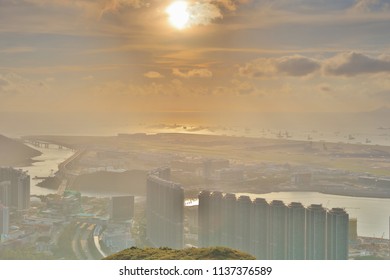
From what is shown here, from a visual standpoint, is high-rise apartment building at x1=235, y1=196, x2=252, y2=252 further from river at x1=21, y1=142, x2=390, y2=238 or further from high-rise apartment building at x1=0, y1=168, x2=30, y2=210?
high-rise apartment building at x1=0, y1=168, x2=30, y2=210

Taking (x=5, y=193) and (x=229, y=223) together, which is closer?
(x=229, y=223)

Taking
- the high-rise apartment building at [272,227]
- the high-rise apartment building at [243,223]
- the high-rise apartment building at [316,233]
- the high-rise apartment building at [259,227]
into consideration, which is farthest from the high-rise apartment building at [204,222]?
the high-rise apartment building at [316,233]

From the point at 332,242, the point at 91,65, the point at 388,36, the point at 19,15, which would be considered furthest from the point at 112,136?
the point at 388,36

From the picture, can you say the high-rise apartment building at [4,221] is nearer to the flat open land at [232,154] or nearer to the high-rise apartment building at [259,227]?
the flat open land at [232,154]

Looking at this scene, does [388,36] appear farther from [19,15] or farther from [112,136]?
[19,15]

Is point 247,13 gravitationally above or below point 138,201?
above

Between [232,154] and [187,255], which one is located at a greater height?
[232,154]

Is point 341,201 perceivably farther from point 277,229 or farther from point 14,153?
point 14,153

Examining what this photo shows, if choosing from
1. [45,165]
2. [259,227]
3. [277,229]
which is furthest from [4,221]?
[277,229]

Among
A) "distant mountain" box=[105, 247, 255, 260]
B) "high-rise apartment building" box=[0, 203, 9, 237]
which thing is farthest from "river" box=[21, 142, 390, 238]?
"distant mountain" box=[105, 247, 255, 260]
